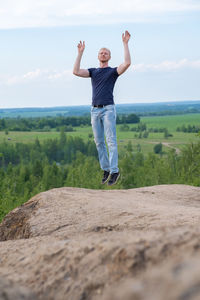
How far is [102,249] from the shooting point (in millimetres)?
5426

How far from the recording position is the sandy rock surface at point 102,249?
318 cm

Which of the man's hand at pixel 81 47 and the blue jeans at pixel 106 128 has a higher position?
the man's hand at pixel 81 47

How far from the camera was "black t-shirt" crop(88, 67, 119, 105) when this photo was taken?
10.4 m

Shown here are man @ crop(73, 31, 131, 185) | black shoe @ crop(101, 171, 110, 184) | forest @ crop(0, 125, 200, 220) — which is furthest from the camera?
forest @ crop(0, 125, 200, 220)

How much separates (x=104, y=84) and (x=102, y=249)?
19.0 feet

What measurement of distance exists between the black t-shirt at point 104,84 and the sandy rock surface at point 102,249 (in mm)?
2412

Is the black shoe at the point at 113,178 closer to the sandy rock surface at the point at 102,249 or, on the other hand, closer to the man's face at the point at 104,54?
the sandy rock surface at the point at 102,249

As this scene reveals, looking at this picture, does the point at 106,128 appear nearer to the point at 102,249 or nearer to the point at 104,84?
the point at 104,84

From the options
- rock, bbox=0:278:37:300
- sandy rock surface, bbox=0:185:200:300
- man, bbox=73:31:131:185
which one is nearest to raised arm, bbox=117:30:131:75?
man, bbox=73:31:131:185

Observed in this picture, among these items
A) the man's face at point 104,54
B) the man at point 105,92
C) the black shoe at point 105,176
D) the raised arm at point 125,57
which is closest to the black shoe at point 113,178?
the man at point 105,92

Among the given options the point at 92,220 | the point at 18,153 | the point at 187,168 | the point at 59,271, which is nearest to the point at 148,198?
the point at 92,220

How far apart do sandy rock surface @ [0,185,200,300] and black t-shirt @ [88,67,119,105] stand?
2.41 meters

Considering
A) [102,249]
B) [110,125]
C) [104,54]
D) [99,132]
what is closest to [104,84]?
[104,54]

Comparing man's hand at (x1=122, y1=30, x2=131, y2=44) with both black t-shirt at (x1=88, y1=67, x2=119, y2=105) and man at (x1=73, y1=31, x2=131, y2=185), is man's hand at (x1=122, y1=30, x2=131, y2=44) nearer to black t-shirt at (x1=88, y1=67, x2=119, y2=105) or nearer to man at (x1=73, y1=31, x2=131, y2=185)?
man at (x1=73, y1=31, x2=131, y2=185)
